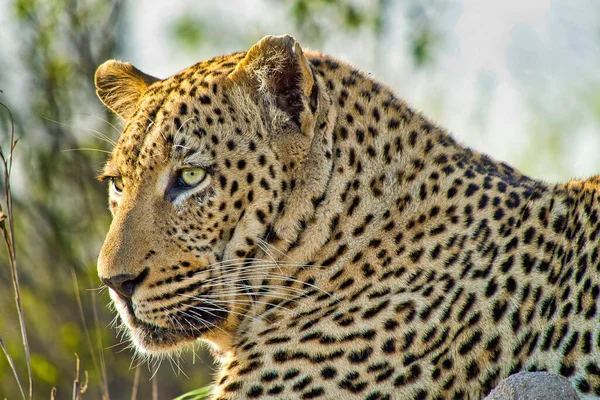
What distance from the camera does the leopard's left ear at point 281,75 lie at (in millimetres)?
5211

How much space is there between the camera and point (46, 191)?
48.0 feet

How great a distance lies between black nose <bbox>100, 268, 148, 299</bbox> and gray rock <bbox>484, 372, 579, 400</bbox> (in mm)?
2056

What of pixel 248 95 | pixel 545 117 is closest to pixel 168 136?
pixel 248 95

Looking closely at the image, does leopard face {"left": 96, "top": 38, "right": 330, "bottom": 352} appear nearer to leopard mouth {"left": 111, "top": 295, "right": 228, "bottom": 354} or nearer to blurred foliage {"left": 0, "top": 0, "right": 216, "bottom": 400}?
leopard mouth {"left": 111, "top": 295, "right": 228, "bottom": 354}

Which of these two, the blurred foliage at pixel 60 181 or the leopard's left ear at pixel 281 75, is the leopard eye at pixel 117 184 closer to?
the leopard's left ear at pixel 281 75

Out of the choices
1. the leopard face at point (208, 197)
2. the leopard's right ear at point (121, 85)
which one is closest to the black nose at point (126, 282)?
the leopard face at point (208, 197)

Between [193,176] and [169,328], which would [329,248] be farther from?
[169,328]

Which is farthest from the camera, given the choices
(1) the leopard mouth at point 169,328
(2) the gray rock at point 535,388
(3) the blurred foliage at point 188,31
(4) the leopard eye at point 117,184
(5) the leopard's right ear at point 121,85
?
(3) the blurred foliage at point 188,31

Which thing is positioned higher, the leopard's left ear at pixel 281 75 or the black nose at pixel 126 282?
the leopard's left ear at pixel 281 75

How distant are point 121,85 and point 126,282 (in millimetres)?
1844

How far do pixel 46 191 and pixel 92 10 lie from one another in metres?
2.96

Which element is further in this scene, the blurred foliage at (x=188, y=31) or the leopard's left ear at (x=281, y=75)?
the blurred foliage at (x=188, y=31)

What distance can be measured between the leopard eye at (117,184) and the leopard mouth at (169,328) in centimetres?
76

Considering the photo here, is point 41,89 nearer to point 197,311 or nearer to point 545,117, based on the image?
point 197,311
